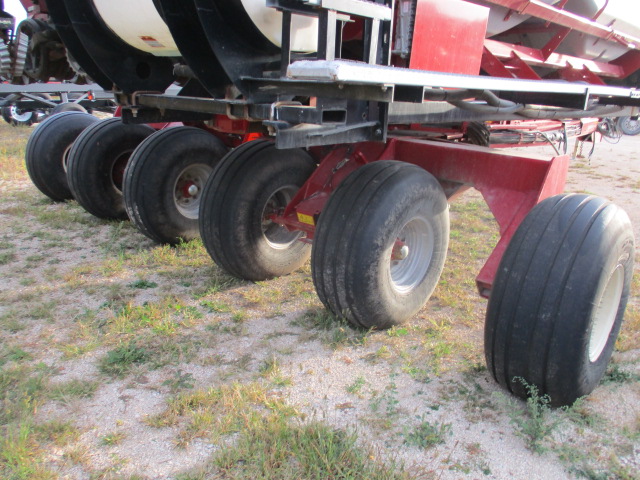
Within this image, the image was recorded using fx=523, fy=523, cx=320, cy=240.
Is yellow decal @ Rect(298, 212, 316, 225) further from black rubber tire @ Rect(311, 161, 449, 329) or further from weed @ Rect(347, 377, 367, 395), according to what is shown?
weed @ Rect(347, 377, 367, 395)

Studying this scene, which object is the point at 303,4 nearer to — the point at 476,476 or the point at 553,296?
the point at 553,296

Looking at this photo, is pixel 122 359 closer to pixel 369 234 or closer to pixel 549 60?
pixel 369 234

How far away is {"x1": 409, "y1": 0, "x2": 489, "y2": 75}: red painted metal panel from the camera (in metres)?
2.35

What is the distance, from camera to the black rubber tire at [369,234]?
2643 mm

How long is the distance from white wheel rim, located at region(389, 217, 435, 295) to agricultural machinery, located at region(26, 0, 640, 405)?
0.01 m

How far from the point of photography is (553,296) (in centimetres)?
206

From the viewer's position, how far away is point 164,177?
4.10m

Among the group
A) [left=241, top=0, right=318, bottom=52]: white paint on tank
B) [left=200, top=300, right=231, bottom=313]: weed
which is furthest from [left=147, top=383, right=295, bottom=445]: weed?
[left=241, top=0, right=318, bottom=52]: white paint on tank

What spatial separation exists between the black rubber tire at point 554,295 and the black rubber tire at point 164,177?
264 cm

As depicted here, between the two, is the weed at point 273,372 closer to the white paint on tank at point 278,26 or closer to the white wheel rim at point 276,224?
the white wheel rim at point 276,224

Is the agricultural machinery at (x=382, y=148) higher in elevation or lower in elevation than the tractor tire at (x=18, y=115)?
higher

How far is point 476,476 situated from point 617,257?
107 centimetres

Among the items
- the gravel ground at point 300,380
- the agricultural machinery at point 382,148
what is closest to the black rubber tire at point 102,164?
the agricultural machinery at point 382,148

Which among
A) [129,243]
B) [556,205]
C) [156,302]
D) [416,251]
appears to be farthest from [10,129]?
[556,205]
